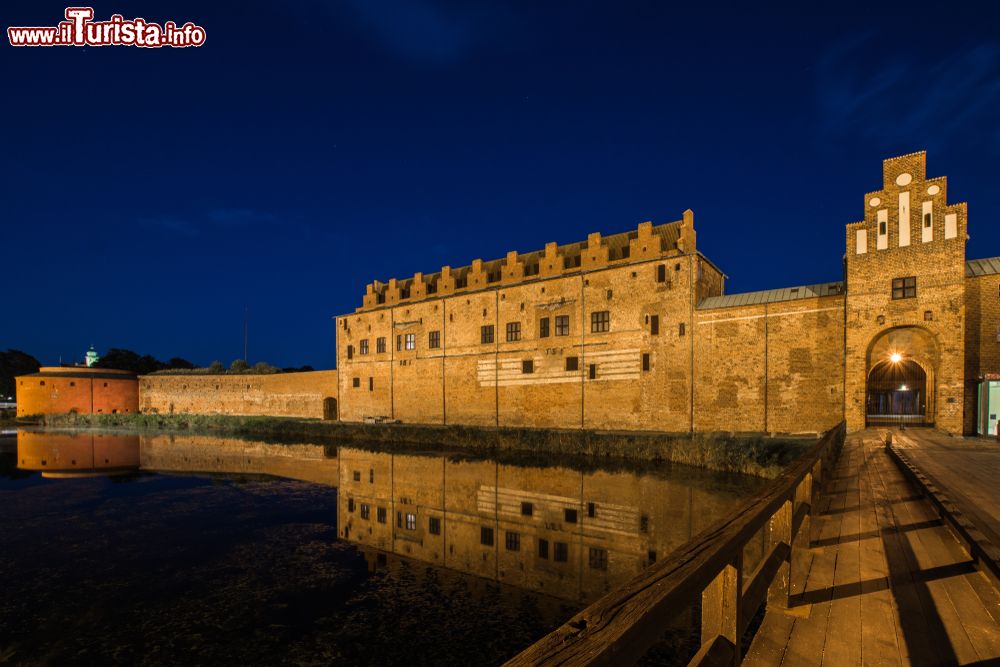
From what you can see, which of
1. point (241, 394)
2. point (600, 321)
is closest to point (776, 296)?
point (600, 321)

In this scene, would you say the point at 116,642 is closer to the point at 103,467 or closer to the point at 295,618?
the point at 295,618

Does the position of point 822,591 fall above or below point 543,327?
below

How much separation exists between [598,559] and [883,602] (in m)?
5.36

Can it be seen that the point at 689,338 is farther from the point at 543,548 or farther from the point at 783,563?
the point at 783,563

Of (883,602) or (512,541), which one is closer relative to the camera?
(883,602)

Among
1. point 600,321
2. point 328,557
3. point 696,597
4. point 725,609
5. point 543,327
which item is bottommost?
point 328,557

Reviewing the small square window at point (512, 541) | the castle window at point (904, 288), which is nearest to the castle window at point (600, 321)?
the castle window at point (904, 288)

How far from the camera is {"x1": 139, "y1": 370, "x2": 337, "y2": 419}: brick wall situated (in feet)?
113

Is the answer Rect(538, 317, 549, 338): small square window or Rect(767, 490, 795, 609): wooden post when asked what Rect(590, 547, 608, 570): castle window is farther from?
Rect(538, 317, 549, 338): small square window

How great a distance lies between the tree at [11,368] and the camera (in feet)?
200

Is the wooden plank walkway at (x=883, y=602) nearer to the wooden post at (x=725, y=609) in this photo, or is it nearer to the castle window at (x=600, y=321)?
the wooden post at (x=725, y=609)

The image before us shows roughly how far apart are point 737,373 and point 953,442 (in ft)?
24.6

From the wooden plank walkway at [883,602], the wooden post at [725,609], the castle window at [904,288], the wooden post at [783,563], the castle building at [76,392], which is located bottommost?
the castle building at [76,392]

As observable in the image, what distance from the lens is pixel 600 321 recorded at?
2258cm
